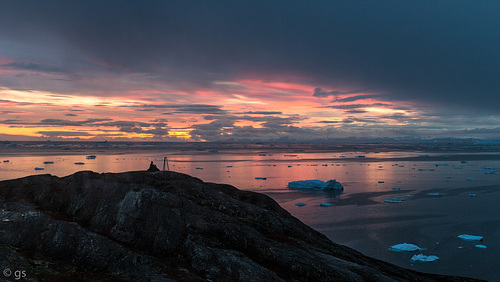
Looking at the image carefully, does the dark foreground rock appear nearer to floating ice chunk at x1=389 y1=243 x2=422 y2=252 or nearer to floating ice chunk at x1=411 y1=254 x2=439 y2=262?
floating ice chunk at x1=411 y1=254 x2=439 y2=262

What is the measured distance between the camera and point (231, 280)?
10.8 meters

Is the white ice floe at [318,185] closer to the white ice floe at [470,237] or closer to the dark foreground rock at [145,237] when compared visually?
the white ice floe at [470,237]

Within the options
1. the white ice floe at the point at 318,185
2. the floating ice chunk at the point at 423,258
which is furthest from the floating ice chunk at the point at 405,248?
the white ice floe at the point at 318,185

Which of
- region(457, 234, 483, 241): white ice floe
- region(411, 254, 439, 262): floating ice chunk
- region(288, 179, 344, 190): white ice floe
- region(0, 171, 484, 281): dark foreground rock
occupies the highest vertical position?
region(0, 171, 484, 281): dark foreground rock

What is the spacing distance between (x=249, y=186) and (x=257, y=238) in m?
47.4

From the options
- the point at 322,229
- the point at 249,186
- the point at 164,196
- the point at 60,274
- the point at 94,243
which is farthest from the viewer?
the point at 249,186

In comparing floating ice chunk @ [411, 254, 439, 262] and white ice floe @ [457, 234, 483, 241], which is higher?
white ice floe @ [457, 234, 483, 241]

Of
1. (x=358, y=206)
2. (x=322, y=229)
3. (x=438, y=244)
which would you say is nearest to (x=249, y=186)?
(x=358, y=206)

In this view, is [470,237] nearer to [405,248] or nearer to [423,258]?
[405,248]

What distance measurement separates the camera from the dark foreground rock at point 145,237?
10.3m

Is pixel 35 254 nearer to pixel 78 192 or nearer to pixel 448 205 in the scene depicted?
pixel 78 192

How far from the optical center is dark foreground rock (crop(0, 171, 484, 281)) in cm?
1033

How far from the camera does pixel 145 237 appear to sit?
38.8ft

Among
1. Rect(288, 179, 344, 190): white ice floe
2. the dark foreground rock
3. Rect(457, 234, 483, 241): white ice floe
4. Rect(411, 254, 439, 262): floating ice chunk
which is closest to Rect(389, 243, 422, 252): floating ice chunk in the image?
Rect(411, 254, 439, 262): floating ice chunk
